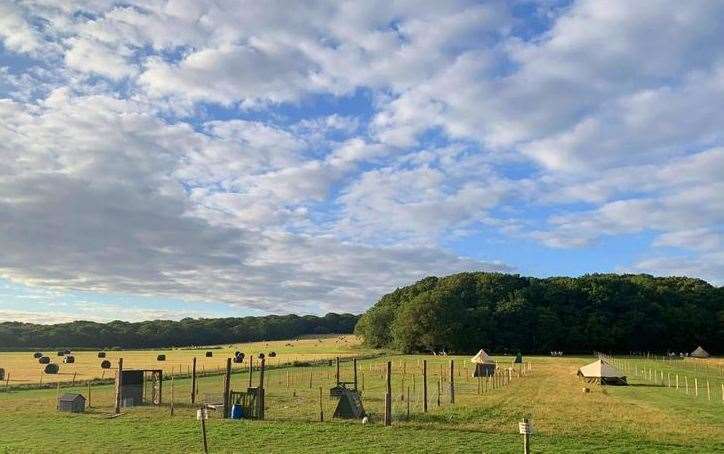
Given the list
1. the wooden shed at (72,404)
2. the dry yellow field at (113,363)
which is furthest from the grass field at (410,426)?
the dry yellow field at (113,363)

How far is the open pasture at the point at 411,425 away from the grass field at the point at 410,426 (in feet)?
0.11

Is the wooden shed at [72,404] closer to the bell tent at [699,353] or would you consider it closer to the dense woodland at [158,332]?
the bell tent at [699,353]

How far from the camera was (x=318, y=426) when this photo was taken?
883 inches

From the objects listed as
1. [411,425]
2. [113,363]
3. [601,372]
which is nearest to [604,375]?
[601,372]

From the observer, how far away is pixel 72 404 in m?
27.6

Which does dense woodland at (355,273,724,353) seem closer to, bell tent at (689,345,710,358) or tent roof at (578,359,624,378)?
bell tent at (689,345,710,358)

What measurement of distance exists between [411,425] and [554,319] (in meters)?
86.6

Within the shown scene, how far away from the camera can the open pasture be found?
731 inches

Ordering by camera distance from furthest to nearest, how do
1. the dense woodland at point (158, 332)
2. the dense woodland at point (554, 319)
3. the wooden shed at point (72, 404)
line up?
the dense woodland at point (158, 332)
the dense woodland at point (554, 319)
the wooden shed at point (72, 404)

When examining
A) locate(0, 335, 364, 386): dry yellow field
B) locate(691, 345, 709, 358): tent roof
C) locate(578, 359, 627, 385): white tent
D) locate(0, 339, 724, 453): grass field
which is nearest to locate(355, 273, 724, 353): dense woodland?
locate(691, 345, 709, 358): tent roof

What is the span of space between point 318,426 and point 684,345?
3905 inches

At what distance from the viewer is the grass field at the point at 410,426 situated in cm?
1852

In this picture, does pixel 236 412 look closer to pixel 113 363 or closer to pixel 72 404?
pixel 72 404

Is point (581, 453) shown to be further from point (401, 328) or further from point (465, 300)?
point (465, 300)
